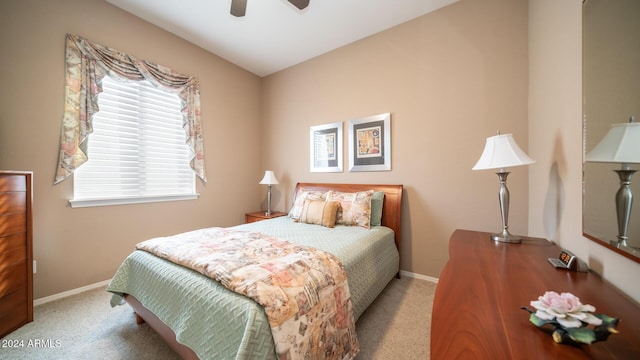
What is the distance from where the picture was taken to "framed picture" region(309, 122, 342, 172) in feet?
10.1

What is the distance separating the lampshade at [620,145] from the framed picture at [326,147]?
2348 millimetres

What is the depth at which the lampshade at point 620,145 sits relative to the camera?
70 cm

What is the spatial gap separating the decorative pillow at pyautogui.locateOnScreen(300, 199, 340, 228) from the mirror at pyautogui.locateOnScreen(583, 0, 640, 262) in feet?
5.84

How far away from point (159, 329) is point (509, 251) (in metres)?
2.16

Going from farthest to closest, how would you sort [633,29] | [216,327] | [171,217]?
[171,217], [216,327], [633,29]

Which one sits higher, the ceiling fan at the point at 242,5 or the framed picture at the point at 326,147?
the ceiling fan at the point at 242,5

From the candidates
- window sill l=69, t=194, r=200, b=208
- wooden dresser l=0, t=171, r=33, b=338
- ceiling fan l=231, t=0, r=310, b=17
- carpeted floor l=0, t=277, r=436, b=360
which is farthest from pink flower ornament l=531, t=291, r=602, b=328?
window sill l=69, t=194, r=200, b=208

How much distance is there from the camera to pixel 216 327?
1.02m

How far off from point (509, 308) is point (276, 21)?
121 inches

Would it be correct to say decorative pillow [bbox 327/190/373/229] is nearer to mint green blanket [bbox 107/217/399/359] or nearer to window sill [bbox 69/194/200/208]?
mint green blanket [bbox 107/217/399/359]

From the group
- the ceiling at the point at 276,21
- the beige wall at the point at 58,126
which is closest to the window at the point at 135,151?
the beige wall at the point at 58,126

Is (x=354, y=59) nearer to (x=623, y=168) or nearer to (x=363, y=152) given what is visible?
(x=363, y=152)

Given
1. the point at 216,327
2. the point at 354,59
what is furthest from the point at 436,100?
the point at 216,327

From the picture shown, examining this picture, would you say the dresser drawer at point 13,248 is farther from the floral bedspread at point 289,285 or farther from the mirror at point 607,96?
the mirror at point 607,96
